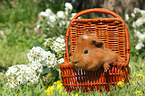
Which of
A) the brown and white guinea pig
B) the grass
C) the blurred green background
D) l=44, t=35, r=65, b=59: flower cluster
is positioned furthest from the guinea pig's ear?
the grass

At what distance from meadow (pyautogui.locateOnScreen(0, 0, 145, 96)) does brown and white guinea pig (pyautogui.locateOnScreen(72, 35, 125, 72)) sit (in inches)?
14.6

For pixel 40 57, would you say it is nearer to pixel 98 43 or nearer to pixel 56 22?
pixel 98 43

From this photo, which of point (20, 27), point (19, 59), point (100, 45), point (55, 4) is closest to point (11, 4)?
point (20, 27)

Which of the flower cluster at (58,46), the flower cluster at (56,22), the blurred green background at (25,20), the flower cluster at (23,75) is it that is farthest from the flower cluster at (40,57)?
the flower cluster at (56,22)

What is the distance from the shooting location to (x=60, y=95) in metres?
2.18

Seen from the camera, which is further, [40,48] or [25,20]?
[25,20]

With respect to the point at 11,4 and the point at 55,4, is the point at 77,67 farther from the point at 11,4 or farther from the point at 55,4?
the point at 11,4

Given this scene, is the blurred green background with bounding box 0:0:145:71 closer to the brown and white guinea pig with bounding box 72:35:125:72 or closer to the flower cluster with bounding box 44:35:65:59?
the flower cluster with bounding box 44:35:65:59

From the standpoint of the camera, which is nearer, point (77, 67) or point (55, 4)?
point (77, 67)

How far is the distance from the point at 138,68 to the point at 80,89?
1.47 meters

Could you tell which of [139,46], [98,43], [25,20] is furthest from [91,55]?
[25,20]

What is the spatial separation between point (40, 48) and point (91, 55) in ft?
2.85

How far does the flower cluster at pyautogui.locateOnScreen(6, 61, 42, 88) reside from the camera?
2436mm

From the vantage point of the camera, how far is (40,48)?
2635 mm
